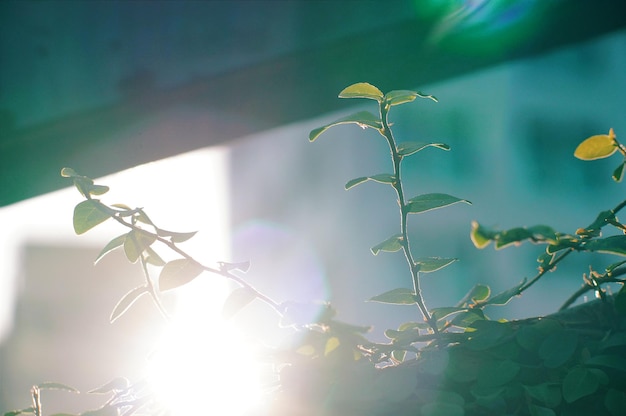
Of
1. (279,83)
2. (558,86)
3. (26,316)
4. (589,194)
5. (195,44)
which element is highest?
(558,86)

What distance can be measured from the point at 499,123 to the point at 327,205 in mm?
2009

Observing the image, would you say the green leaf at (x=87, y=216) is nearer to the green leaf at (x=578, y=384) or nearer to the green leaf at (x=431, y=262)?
the green leaf at (x=431, y=262)

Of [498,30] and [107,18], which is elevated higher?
[107,18]

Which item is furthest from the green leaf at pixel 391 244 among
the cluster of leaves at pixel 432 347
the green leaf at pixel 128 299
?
the green leaf at pixel 128 299

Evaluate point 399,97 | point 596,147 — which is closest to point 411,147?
point 399,97

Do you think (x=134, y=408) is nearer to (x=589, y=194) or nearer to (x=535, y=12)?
(x=535, y=12)

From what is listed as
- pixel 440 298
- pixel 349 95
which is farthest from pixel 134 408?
pixel 440 298

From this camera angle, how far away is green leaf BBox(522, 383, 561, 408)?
0.43 m

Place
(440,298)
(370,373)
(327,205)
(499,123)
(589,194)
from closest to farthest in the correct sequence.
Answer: (370,373)
(589,194)
(440,298)
(499,123)
(327,205)

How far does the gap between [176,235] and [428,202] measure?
0.21 metres

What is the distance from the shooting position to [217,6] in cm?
121

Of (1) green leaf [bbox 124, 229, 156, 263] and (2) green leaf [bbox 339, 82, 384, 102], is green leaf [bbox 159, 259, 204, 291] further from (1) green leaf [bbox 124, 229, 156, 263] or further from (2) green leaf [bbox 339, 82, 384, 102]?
(2) green leaf [bbox 339, 82, 384, 102]

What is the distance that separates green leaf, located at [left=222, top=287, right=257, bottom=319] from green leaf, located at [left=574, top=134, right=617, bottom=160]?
293 mm

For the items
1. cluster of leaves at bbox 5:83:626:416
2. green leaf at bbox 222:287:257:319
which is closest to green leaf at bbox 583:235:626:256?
cluster of leaves at bbox 5:83:626:416
